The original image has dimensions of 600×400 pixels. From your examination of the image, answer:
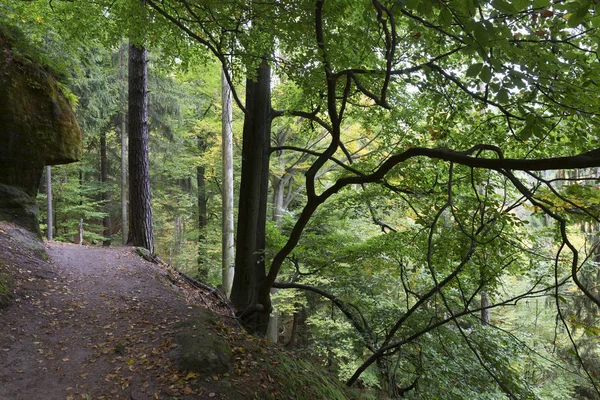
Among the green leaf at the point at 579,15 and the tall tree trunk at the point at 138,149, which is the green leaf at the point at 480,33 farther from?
the tall tree trunk at the point at 138,149

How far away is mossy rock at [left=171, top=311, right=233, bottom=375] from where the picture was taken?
328 cm

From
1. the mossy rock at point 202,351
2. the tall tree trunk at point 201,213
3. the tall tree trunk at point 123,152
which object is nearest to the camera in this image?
the mossy rock at point 202,351

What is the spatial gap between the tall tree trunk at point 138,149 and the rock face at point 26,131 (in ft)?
4.30

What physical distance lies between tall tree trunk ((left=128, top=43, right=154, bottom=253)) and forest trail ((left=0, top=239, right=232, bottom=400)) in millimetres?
2164

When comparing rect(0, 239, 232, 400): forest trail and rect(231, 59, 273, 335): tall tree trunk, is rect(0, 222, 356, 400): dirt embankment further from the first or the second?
rect(231, 59, 273, 335): tall tree trunk

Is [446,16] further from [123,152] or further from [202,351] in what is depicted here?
[123,152]

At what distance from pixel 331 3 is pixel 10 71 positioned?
6.69 metres

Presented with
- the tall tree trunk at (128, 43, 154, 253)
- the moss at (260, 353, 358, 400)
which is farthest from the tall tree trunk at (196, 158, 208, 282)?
the moss at (260, 353, 358, 400)

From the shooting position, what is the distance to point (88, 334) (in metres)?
4.09

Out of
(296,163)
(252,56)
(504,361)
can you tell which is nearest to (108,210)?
(296,163)

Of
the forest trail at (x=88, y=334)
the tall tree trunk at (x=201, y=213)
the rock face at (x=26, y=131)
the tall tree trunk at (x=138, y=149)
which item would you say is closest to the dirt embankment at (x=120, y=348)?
the forest trail at (x=88, y=334)

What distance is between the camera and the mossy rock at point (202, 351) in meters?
3.28

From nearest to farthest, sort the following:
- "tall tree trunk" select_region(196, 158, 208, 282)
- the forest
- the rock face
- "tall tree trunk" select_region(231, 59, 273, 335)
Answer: the forest → "tall tree trunk" select_region(231, 59, 273, 335) → the rock face → "tall tree trunk" select_region(196, 158, 208, 282)

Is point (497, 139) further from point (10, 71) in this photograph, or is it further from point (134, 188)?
point (10, 71)
